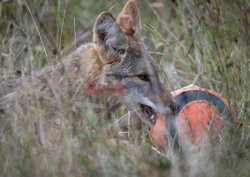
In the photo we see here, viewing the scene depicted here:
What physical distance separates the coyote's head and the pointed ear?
0.21 m

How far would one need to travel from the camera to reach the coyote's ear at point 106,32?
3568 mm

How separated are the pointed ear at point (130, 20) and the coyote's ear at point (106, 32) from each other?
407mm

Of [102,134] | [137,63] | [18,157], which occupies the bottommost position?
[18,157]

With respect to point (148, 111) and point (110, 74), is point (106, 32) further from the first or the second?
point (148, 111)

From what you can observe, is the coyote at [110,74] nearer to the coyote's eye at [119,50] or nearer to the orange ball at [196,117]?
the coyote's eye at [119,50]

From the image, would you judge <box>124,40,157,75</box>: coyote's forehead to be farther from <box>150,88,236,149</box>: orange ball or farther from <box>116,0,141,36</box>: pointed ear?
<box>150,88,236,149</box>: orange ball

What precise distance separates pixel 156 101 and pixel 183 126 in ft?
1.83

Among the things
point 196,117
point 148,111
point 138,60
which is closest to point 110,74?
point 138,60

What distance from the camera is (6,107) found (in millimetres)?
3793

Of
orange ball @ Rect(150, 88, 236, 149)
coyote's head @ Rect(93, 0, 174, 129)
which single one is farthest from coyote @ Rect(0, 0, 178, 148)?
orange ball @ Rect(150, 88, 236, 149)

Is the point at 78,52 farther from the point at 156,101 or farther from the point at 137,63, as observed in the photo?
the point at 156,101

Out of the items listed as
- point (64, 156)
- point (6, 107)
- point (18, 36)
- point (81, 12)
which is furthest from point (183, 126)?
point (81, 12)

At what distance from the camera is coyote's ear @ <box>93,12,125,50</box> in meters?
3.57

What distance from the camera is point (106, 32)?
3748 millimetres
